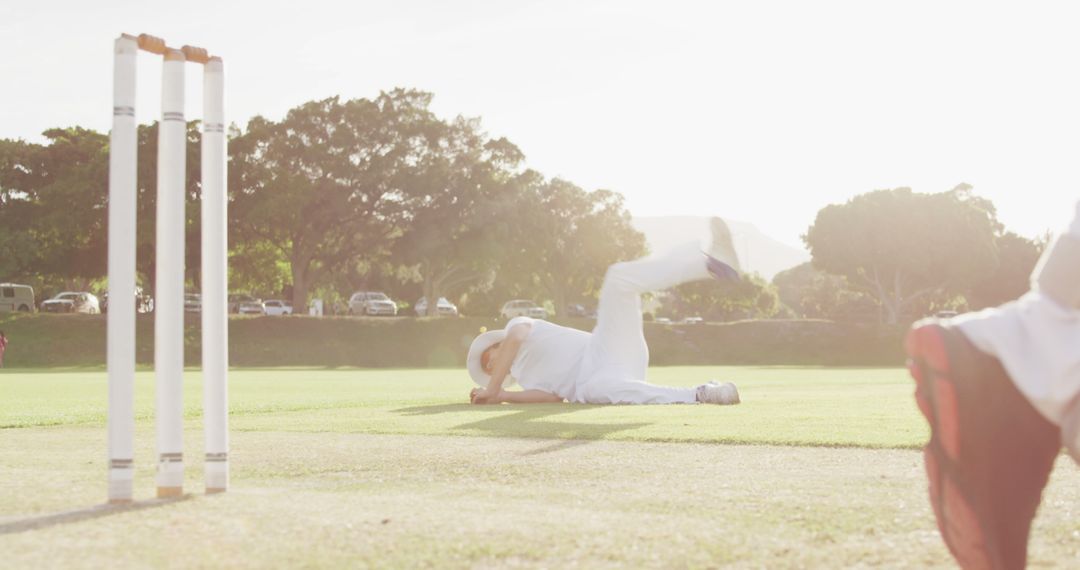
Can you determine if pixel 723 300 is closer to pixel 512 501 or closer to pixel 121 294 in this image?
pixel 512 501

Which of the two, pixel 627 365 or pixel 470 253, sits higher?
pixel 470 253

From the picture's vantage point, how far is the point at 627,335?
12383 millimetres

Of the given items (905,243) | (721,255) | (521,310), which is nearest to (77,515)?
(721,255)

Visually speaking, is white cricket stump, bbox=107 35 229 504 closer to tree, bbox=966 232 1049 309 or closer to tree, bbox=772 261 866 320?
tree, bbox=966 232 1049 309

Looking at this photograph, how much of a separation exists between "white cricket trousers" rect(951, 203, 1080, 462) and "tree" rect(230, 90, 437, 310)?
52.7 m

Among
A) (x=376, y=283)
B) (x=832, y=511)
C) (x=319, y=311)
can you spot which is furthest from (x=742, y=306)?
(x=832, y=511)

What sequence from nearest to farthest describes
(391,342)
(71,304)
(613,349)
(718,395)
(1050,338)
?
(1050,338) → (718,395) → (613,349) → (391,342) → (71,304)

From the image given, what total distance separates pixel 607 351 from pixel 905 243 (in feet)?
207

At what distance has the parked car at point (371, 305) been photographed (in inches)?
2726

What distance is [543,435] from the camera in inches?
335

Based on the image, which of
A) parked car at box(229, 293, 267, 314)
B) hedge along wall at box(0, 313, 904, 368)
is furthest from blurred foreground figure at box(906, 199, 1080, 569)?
parked car at box(229, 293, 267, 314)

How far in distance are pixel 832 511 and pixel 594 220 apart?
67.7 m

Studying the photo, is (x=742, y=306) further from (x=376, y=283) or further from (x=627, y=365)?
(x=627, y=365)

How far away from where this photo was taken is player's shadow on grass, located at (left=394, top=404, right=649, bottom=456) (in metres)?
8.32
